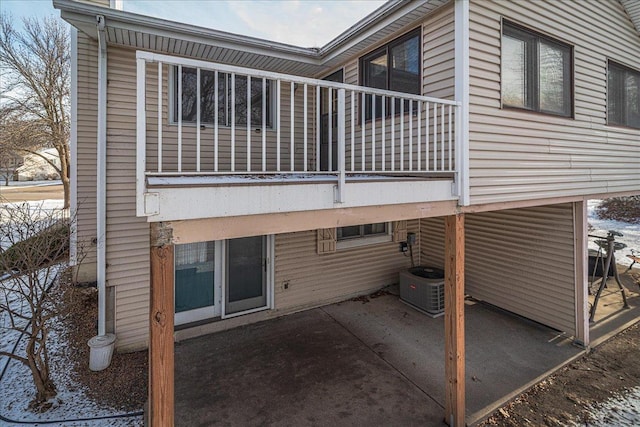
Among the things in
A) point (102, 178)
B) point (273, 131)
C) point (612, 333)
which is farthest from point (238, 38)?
point (612, 333)

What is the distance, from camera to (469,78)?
12.0 ft

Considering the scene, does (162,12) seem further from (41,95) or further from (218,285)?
(218,285)

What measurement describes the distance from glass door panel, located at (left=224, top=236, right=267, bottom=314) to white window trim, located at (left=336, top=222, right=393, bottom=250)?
159 centimetres

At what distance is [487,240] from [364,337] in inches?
127

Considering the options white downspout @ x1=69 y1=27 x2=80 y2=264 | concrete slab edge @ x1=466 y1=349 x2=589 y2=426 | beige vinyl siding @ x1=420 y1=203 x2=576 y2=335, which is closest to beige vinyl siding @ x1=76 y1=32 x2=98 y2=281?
white downspout @ x1=69 y1=27 x2=80 y2=264

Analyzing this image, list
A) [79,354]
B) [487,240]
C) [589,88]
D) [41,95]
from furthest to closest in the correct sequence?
[41,95] → [487,240] → [589,88] → [79,354]

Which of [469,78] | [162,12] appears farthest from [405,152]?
[162,12]

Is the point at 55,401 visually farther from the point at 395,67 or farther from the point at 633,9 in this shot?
the point at 633,9

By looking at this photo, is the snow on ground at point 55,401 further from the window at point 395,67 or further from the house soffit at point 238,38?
the window at point 395,67

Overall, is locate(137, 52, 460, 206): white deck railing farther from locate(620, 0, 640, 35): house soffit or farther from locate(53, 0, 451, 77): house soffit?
locate(620, 0, 640, 35): house soffit

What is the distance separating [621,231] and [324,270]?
44.8ft

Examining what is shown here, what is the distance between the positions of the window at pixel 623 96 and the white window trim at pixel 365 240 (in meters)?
4.35

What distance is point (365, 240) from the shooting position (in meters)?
6.78

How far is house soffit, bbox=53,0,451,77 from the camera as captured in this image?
3850 mm
